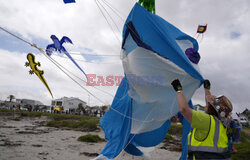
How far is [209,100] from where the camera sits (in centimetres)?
229

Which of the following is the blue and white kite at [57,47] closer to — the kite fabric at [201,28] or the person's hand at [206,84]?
the person's hand at [206,84]

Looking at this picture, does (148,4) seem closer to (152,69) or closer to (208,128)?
(152,69)

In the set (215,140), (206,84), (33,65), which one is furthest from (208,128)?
(33,65)

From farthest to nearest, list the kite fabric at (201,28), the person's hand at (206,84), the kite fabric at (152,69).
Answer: the kite fabric at (201,28) → the kite fabric at (152,69) → the person's hand at (206,84)

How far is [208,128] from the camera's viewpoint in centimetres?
196

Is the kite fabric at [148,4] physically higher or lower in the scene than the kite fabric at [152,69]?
higher

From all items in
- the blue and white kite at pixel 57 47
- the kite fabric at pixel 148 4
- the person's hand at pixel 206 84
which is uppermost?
the kite fabric at pixel 148 4

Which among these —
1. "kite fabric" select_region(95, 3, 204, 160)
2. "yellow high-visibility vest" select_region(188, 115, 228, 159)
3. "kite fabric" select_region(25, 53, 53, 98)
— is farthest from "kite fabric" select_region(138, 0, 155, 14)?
"yellow high-visibility vest" select_region(188, 115, 228, 159)

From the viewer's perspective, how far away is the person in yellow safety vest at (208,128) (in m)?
1.91

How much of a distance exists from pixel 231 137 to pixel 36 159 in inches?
236

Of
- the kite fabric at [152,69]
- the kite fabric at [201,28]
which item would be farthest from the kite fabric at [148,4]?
the kite fabric at [201,28]

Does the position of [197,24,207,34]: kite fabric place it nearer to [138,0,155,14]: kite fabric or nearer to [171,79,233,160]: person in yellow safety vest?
[138,0,155,14]: kite fabric

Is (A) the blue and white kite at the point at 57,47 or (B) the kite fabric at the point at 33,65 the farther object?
(A) the blue and white kite at the point at 57,47

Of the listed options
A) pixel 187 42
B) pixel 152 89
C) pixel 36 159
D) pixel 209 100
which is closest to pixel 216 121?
pixel 209 100
